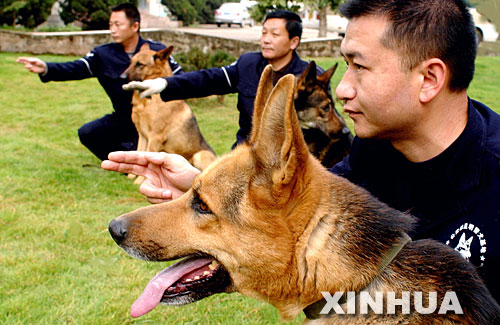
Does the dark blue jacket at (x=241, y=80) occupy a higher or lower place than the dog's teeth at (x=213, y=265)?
higher

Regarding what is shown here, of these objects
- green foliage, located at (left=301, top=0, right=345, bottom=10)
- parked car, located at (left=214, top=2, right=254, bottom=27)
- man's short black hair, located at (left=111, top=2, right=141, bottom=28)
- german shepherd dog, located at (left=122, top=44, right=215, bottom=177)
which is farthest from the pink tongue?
parked car, located at (left=214, top=2, right=254, bottom=27)

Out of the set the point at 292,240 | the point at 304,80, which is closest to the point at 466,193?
the point at 292,240

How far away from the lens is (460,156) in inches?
102

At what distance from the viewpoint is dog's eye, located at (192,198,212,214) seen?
2.49m

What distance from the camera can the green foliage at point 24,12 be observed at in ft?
65.9

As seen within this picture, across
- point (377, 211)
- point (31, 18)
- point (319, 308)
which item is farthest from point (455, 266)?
point (31, 18)

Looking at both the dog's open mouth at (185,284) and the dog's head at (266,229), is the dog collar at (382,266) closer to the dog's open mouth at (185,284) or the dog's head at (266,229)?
the dog's head at (266,229)

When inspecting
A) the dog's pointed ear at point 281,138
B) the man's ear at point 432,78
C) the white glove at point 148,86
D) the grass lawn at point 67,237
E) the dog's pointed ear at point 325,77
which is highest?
the man's ear at point 432,78

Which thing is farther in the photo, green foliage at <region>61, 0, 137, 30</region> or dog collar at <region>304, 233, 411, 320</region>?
green foliage at <region>61, 0, 137, 30</region>

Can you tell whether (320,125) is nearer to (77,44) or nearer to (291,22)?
(291,22)

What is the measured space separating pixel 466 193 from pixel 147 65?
6.62m

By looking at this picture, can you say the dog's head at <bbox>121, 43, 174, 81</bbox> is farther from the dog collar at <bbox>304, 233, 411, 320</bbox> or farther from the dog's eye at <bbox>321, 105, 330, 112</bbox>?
the dog collar at <bbox>304, 233, 411, 320</bbox>

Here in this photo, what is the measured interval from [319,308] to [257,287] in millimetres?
336

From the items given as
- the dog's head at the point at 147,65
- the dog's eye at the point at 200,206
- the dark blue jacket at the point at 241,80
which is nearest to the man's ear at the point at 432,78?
the dog's eye at the point at 200,206
